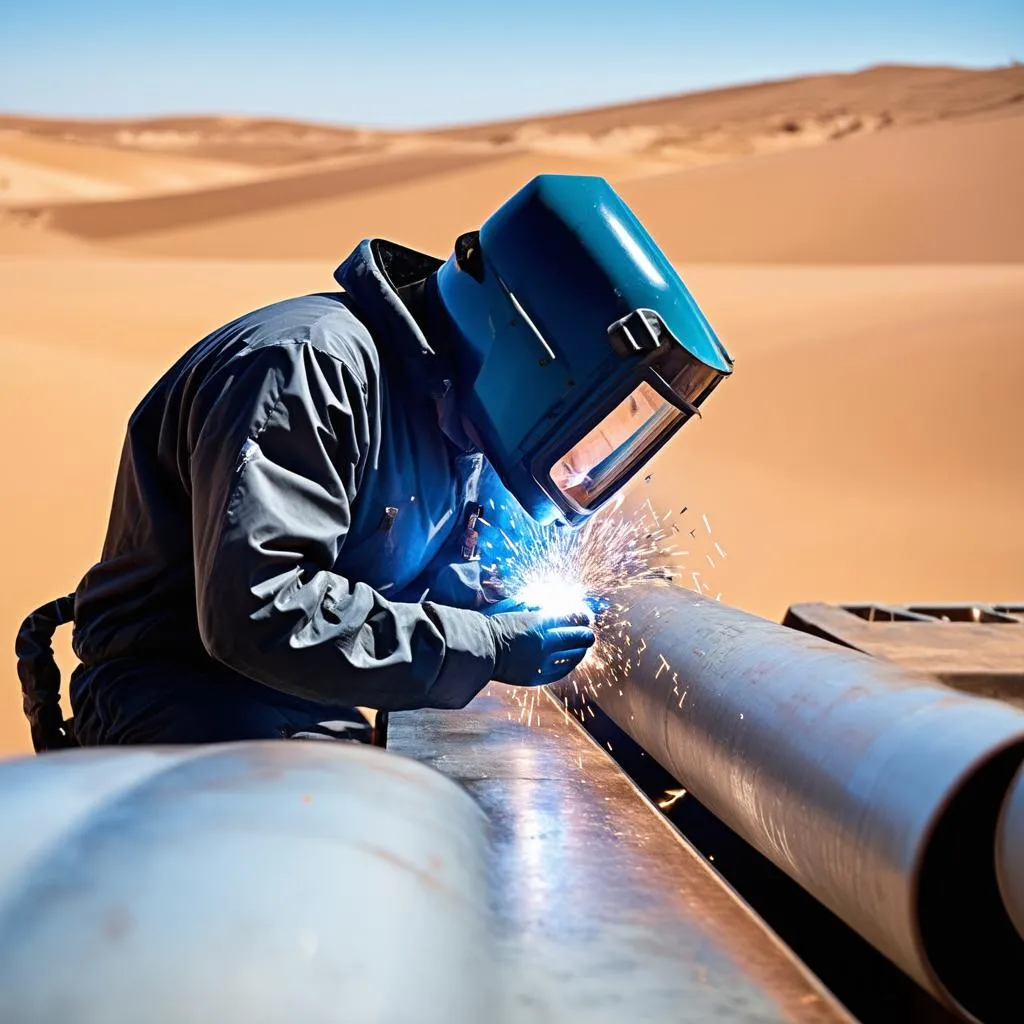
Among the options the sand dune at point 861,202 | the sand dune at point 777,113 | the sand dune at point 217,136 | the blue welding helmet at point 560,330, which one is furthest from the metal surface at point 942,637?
the sand dune at point 217,136

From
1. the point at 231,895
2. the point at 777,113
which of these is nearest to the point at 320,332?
the point at 231,895

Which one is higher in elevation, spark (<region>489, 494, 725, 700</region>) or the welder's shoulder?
the welder's shoulder

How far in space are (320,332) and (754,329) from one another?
30.8ft

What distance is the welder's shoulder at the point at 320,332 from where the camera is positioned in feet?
7.13

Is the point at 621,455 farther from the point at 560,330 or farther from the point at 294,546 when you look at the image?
the point at 294,546

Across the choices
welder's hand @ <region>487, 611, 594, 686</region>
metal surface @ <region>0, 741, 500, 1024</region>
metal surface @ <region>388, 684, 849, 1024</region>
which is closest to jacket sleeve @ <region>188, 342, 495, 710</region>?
welder's hand @ <region>487, 611, 594, 686</region>

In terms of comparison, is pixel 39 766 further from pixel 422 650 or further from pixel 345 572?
pixel 345 572

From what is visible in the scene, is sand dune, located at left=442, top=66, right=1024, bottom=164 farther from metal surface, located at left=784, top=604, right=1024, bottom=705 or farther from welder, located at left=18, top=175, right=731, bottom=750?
welder, located at left=18, top=175, right=731, bottom=750

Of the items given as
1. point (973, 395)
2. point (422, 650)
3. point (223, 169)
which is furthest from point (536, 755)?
point (223, 169)

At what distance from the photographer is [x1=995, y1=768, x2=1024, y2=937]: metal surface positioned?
1.61 metres

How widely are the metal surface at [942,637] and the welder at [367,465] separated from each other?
103cm

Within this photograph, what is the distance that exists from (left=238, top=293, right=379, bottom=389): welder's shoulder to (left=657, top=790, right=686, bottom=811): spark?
1324 millimetres

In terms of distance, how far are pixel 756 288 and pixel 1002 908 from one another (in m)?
12.1

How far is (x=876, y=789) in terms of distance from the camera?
175 cm
